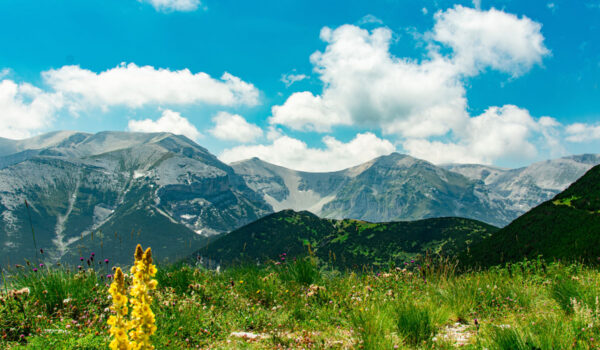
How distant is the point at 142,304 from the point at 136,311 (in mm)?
80

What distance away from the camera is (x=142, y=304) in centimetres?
303

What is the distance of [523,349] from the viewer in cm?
409

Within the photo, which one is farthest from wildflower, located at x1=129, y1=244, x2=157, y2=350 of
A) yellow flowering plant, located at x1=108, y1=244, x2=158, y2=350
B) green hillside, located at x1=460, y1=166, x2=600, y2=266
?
green hillside, located at x1=460, y1=166, x2=600, y2=266

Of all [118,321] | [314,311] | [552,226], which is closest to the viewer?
[118,321]

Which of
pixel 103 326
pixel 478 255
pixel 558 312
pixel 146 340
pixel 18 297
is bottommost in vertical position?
pixel 478 255

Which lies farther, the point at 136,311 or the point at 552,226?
the point at 552,226

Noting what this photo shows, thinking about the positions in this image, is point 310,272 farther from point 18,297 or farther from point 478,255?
point 478,255

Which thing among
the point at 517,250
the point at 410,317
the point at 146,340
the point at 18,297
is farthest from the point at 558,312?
the point at 517,250

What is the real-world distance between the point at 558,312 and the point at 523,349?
3.19m

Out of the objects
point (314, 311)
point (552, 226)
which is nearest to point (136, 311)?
point (314, 311)

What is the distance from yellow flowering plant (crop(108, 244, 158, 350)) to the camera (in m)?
2.94

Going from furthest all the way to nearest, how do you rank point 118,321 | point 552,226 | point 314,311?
point 552,226
point 314,311
point 118,321

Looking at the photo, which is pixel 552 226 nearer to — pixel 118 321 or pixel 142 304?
pixel 142 304

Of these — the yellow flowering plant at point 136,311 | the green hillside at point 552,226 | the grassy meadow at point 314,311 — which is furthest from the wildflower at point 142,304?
the green hillside at point 552,226
